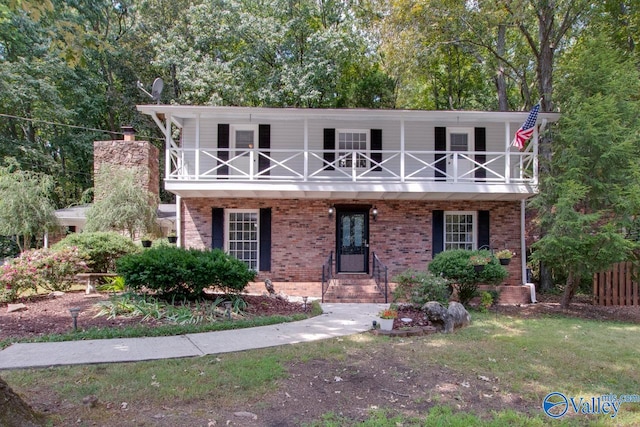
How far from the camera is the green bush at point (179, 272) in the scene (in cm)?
768

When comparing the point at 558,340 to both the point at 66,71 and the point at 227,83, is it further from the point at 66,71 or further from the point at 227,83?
the point at 66,71

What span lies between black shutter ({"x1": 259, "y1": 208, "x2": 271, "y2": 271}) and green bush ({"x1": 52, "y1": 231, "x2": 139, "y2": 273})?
12.8ft

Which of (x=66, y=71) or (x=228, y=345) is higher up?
(x=66, y=71)

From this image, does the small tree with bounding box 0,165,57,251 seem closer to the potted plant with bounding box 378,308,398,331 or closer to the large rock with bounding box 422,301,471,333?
the potted plant with bounding box 378,308,398,331

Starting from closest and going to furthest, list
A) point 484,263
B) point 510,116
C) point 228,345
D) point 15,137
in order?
point 228,345
point 484,263
point 510,116
point 15,137

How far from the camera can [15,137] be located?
2219 cm

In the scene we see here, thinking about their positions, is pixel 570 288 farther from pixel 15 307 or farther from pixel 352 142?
pixel 15 307

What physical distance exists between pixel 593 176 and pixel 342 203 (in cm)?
655

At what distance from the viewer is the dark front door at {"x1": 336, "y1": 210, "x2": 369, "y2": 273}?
473 inches

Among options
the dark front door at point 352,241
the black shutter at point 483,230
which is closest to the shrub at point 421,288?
the dark front door at point 352,241

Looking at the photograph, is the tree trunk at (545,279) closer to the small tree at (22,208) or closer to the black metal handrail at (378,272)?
the black metal handrail at (378,272)

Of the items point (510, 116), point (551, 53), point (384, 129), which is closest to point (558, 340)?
point (510, 116)

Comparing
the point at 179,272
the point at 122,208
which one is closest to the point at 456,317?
the point at 179,272

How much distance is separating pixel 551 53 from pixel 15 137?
27148mm
